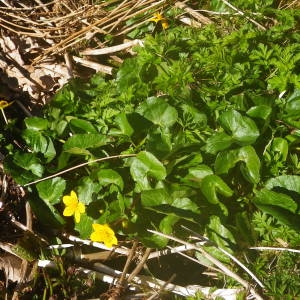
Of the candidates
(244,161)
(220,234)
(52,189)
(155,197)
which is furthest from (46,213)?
(244,161)

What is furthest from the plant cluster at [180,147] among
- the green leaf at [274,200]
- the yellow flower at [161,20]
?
the yellow flower at [161,20]

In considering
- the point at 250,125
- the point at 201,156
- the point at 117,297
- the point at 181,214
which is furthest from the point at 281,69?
the point at 117,297

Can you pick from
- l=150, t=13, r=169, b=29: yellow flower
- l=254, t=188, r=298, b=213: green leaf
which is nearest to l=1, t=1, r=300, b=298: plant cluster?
l=254, t=188, r=298, b=213: green leaf

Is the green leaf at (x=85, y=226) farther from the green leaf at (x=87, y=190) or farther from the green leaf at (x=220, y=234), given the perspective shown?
the green leaf at (x=220, y=234)

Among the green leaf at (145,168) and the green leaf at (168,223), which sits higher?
the green leaf at (145,168)

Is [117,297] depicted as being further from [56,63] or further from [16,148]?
[56,63]
